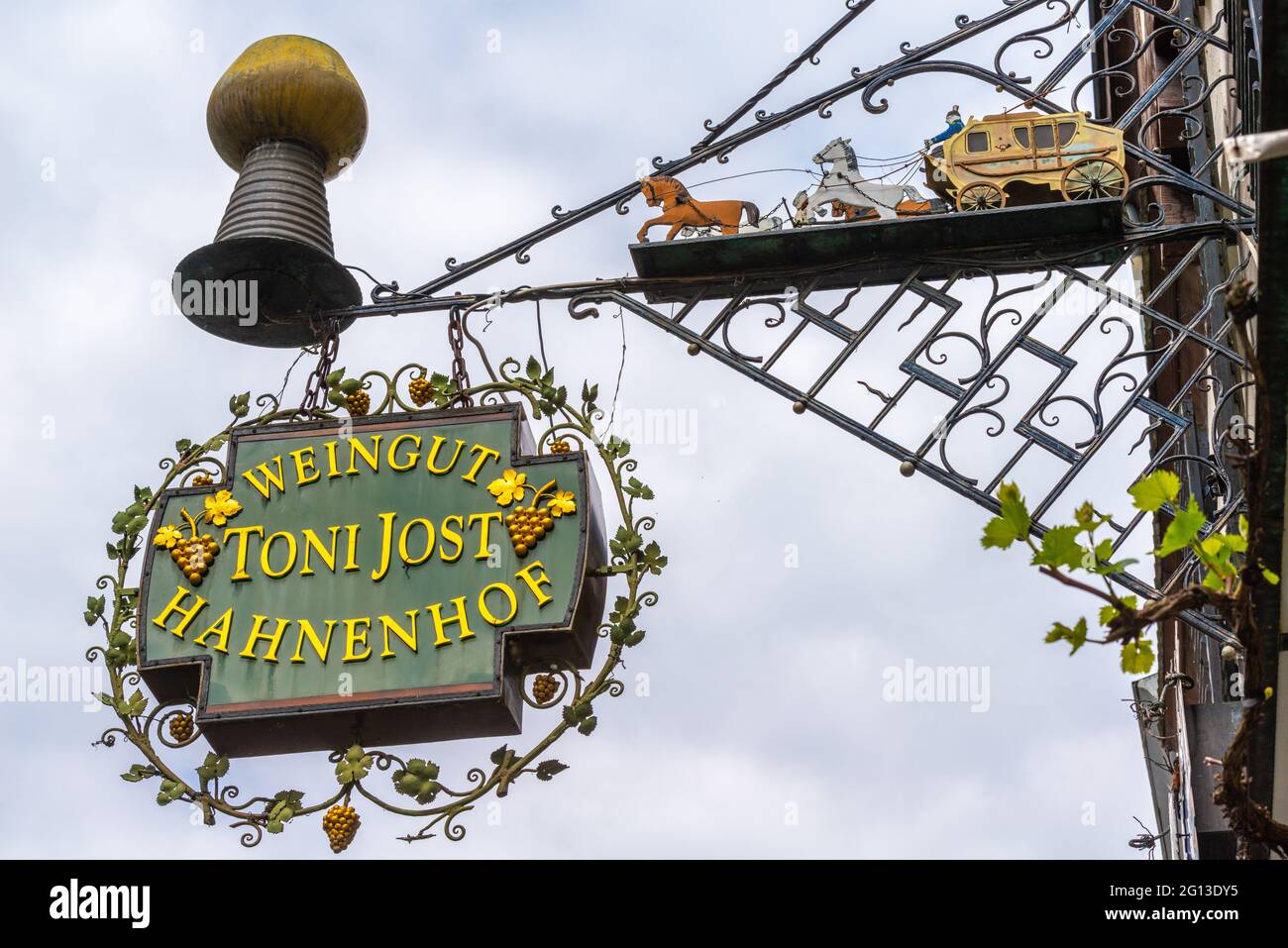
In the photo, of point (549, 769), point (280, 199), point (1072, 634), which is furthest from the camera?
point (280, 199)

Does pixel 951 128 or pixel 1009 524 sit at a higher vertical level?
pixel 951 128

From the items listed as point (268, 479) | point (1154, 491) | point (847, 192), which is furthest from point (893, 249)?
point (1154, 491)

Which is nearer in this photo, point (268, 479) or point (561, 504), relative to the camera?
point (561, 504)

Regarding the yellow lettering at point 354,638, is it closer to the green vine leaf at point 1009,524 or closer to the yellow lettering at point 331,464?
the yellow lettering at point 331,464

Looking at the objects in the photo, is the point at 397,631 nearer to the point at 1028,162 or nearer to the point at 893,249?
the point at 893,249

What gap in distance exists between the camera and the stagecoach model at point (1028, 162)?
948cm

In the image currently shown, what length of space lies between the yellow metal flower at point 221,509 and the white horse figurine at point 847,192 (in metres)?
3.21

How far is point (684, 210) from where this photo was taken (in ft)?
32.7

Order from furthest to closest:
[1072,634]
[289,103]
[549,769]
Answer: [289,103], [549,769], [1072,634]

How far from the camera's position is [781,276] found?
9.74 meters

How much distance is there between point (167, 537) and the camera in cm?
969

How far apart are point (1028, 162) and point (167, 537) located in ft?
15.4

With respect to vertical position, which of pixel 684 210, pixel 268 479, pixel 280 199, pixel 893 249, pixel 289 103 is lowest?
pixel 268 479

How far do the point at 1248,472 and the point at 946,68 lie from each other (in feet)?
15.0
